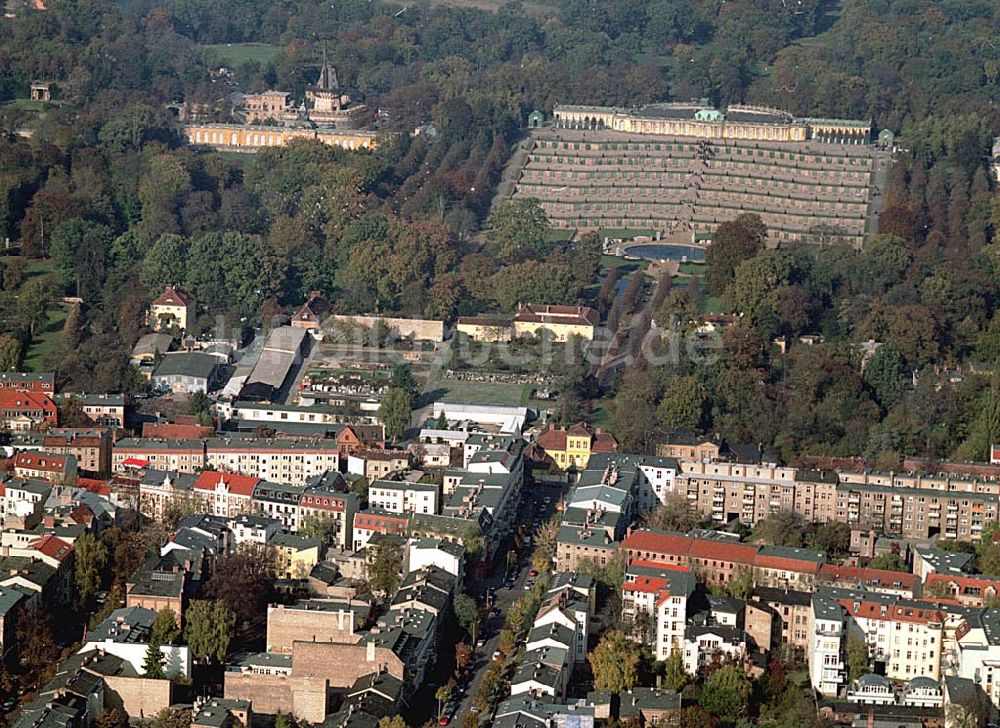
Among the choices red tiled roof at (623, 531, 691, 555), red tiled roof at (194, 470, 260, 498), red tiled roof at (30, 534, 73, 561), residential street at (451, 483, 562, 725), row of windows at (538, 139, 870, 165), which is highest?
row of windows at (538, 139, 870, 165)

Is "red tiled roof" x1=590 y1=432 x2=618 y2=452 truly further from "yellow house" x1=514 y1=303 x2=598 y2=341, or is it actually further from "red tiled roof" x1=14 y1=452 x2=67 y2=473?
"red tiled roof" x1=14 y1=452 x2=67 y2=473

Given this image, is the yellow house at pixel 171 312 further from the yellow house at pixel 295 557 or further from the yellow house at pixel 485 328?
the yellow house at pixel 295 557

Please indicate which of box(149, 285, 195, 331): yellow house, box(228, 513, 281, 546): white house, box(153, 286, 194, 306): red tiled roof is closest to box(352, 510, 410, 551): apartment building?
box(228, 513, 281, 546): white house

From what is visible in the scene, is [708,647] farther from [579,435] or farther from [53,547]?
[53,547]

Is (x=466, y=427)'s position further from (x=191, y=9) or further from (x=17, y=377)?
(x=191, y=9)

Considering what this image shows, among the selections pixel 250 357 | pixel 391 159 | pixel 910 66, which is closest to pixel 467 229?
pixel 391 159

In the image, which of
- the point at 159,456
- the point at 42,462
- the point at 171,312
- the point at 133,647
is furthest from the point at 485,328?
the point at 133,647

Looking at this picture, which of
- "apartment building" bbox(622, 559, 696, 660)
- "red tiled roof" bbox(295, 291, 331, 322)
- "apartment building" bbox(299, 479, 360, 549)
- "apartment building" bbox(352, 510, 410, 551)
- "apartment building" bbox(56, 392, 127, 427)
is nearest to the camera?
"apartment building" bbox(622, 559, 696, 660)
